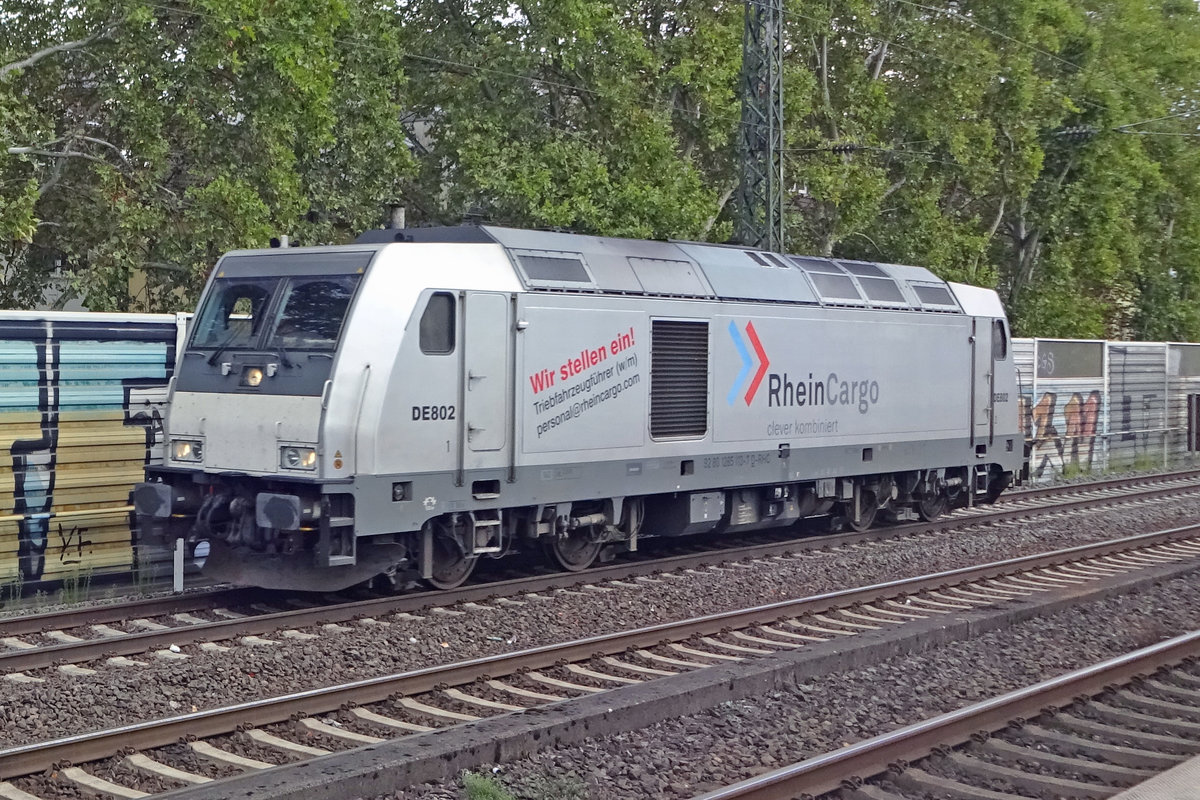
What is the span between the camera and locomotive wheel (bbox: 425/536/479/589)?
11438 millimetres

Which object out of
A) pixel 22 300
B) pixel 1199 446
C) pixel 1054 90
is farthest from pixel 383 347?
pixel 1054 90

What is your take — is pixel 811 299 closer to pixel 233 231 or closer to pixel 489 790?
pixel 233 231

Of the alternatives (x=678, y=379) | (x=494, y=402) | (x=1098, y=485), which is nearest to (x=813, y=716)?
(x=494, y=402)

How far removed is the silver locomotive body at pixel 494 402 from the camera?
10.3 metres

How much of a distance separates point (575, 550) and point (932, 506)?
6295mm

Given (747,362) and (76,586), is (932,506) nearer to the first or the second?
(747,362)

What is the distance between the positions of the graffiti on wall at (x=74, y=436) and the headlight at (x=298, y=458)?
2.55m

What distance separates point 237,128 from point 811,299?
799 cm

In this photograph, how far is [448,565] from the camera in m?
11.5

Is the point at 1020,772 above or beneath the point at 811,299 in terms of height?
beneath

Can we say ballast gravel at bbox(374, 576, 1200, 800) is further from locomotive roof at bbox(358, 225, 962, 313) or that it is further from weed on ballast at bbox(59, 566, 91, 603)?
weed on ballast at bbox(59, 566, 91, 603)

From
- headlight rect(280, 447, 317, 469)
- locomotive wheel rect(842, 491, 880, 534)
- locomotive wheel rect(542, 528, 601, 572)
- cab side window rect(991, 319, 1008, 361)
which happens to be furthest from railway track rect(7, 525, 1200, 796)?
cab side window rect(991, 319, 1008, 361)

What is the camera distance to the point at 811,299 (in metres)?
14.5

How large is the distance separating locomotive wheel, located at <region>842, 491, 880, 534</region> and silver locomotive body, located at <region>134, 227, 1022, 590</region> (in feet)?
3.53
